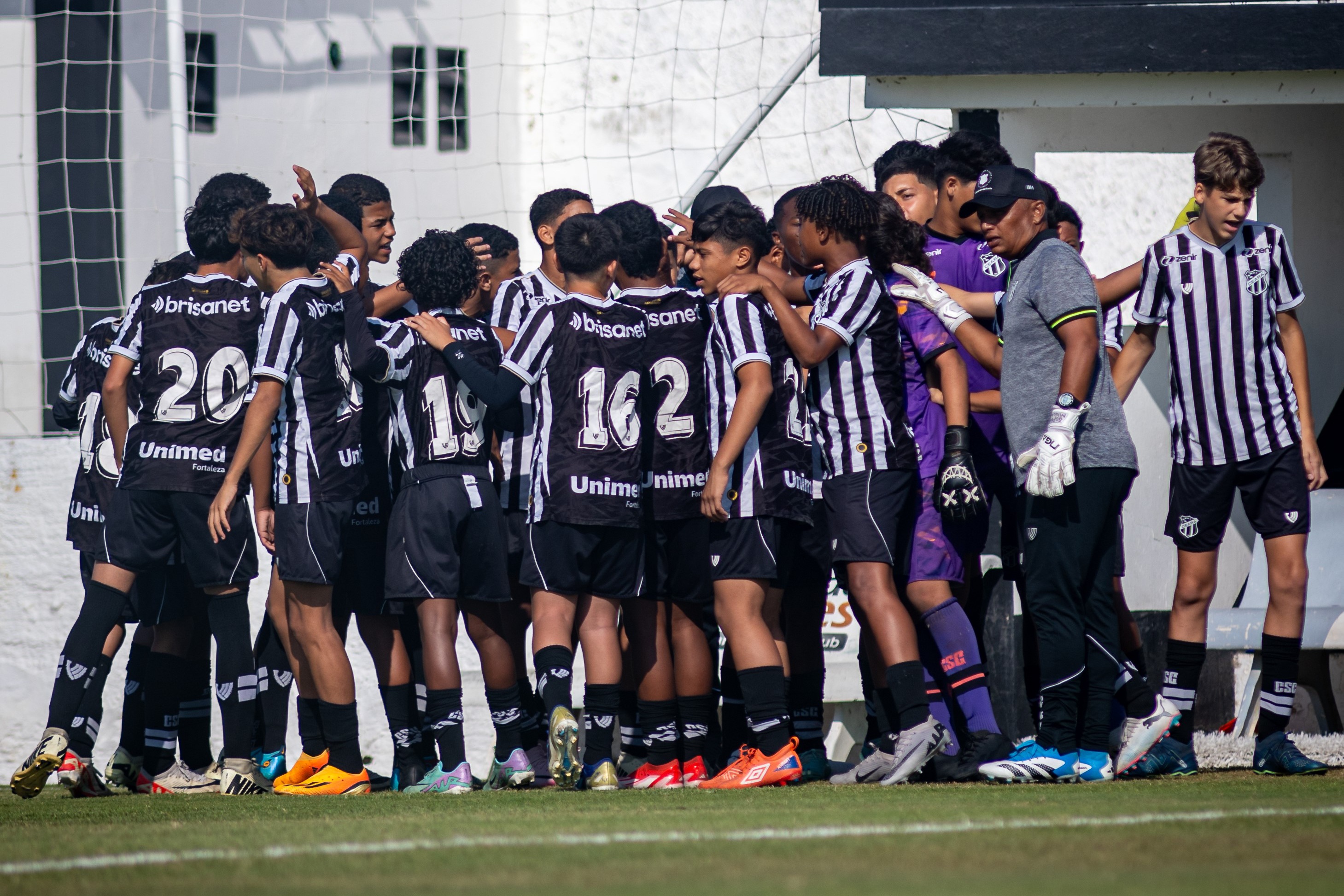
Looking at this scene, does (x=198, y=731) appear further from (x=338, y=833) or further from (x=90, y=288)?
(x=90, y=288)

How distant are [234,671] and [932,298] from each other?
2.90 m

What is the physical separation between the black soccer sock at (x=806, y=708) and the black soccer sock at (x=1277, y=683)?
4.94ft

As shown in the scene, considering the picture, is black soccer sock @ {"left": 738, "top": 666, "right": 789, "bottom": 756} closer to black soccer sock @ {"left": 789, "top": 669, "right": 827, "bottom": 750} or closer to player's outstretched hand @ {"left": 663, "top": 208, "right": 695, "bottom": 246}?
black soccer sock @ {"left": 789, "top": 669, "right": 827, "bottom": 750}

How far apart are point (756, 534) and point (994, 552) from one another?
168 cm

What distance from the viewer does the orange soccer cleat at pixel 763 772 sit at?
4762 mm

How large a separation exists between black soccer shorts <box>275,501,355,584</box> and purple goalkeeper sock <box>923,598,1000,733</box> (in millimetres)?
2116

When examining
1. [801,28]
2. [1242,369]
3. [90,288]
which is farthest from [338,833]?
[801,28]

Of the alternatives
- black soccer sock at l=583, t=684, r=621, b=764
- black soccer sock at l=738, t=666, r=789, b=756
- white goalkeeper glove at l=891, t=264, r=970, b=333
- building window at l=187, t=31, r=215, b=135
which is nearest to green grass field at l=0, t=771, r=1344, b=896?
black soccer sock at l=738, t=666, r=789, b=756

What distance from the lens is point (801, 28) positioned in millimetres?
12797

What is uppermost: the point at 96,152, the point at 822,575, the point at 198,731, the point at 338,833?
the point at 96,152

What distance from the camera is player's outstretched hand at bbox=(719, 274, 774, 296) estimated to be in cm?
500

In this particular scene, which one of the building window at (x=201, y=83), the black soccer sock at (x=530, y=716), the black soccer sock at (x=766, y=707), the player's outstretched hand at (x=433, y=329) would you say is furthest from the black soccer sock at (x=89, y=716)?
the building window at (x=201, y=83)

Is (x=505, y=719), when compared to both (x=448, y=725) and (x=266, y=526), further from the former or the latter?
(x=266, y=526)

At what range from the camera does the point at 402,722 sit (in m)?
5.36
